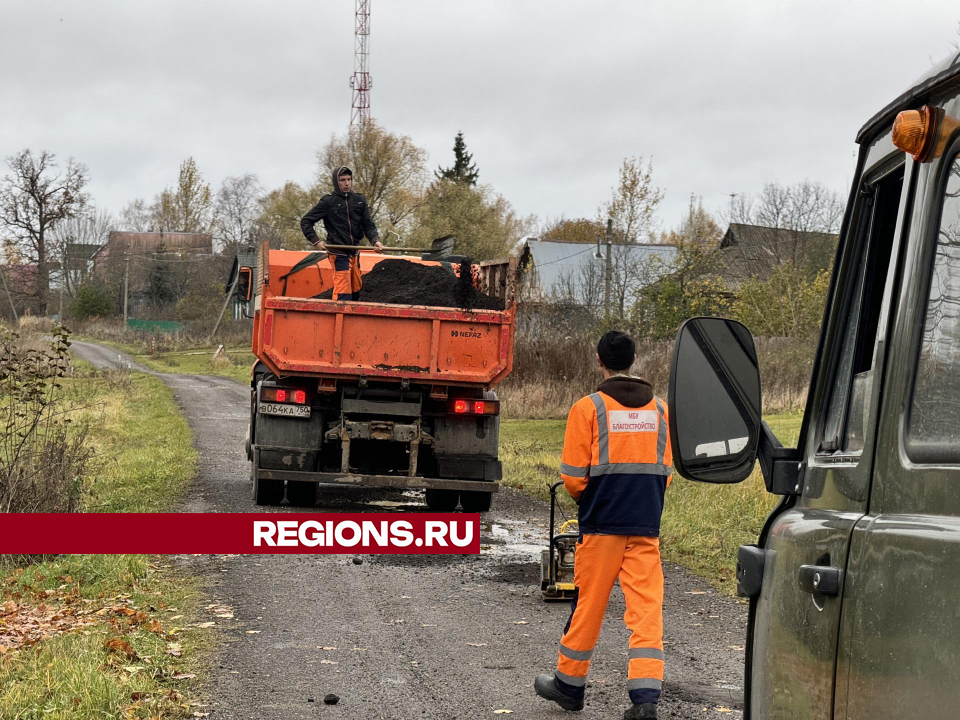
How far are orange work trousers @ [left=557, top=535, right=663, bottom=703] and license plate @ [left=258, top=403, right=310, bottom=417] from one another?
6103 mm

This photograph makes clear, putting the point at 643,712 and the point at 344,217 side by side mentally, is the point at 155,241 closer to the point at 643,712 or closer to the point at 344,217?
the point at 344,217

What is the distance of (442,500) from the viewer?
11.8 metres

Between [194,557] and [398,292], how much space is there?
312cm

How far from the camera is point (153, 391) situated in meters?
30.3

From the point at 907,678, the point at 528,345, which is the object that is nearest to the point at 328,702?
the point at 907,678

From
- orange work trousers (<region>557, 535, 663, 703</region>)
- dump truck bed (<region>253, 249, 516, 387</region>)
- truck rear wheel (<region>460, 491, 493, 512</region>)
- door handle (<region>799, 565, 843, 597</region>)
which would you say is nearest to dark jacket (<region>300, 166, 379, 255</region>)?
dump truck bed (<region>253, 249, 516, 387</region>)

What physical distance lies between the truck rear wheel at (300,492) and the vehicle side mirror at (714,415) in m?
9.30

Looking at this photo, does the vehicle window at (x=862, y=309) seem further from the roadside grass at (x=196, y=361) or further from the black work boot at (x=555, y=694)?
the roadside grass at (x=196, y=361)

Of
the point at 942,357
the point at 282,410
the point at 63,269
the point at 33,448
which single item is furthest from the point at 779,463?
the point at 63,269

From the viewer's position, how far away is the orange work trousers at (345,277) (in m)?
11.4

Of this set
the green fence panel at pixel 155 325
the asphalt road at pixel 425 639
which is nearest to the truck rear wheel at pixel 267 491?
the asphalt road at pixel 425 639

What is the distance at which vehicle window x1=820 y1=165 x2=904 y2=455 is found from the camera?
2.25 meters

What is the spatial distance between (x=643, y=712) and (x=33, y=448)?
22.8 feet

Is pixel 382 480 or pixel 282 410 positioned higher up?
pixel 282 410
